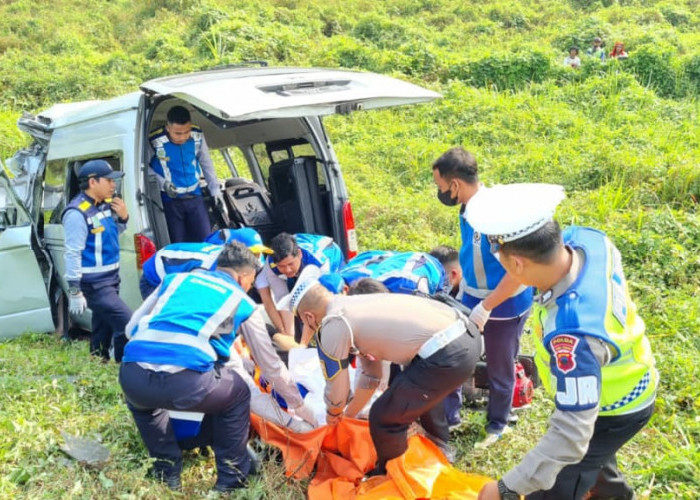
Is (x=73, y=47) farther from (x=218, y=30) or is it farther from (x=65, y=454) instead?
(x=65, y=454)

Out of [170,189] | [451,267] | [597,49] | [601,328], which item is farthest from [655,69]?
[601,328]

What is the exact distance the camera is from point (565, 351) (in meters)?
1.93

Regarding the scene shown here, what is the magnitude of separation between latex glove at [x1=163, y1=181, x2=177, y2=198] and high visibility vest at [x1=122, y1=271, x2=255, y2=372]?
1.83 m

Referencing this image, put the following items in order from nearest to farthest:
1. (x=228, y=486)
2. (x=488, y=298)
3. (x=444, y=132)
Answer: (x=228, y=486) → (x=488, y=298) → (x=444, y=132)

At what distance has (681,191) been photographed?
21.7 feet

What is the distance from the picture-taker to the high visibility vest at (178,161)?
4680 millimetres

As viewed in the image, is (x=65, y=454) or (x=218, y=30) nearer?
(x=65, y=454)

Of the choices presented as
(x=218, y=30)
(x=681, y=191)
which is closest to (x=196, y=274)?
(x=681, y=191)

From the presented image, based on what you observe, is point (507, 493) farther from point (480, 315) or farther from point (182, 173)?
point (182, 173)

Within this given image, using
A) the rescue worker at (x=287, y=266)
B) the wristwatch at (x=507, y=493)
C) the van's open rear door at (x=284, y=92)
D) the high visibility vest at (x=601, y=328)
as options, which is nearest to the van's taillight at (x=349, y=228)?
the rescue worker at (x=287, y=266)

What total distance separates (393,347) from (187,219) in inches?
105

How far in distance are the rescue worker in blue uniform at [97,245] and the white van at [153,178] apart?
0.10m

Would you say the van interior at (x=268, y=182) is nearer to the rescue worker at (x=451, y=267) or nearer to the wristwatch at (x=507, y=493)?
the rescue worker at (x=451, y=267)

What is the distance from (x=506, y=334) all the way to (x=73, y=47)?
1539 cm
